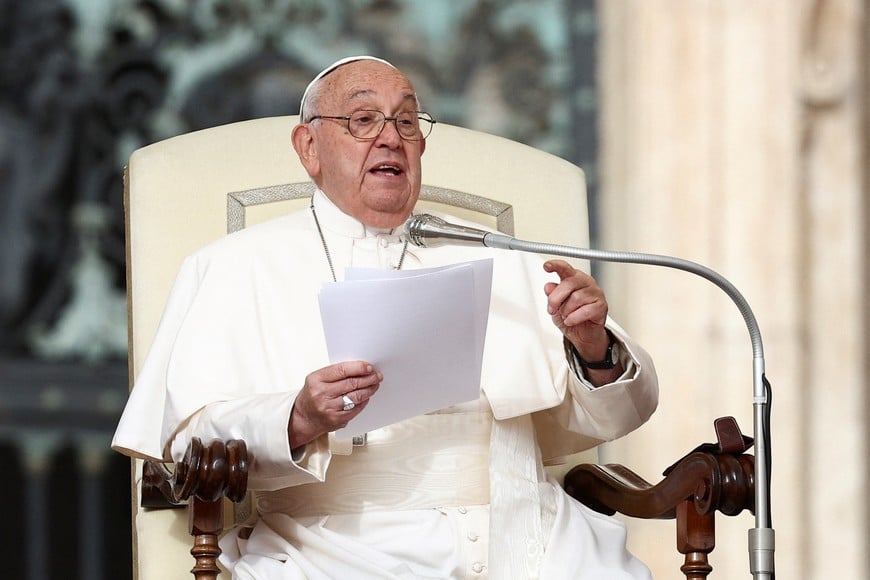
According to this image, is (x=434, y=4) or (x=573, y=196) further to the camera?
(x=434, y=4)

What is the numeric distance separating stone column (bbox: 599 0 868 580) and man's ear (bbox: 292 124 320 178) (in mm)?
1385

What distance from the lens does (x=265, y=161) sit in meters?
3.38

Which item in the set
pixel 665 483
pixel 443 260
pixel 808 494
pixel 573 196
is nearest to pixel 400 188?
pixel 443 260

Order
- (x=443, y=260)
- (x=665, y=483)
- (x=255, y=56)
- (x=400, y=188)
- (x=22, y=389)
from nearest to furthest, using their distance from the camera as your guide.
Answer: (x=665, y=483), (x=400, y=188), (x=443, y=260), (x=22, y=389), (x=255, y=56)

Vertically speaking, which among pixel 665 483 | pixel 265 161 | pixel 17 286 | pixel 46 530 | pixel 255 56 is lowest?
pixel 46 530

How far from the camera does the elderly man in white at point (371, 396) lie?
8.79 ft

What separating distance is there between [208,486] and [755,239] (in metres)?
2.28

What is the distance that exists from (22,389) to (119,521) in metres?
0.48

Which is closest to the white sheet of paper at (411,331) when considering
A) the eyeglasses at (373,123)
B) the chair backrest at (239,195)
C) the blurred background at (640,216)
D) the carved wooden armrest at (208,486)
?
the carved wooden armrest at (208,486)

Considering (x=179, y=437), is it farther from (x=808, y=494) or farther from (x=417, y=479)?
(x=808, y=494)

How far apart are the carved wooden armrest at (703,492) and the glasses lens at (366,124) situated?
0.94 metres

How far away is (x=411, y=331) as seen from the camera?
249 centimetres

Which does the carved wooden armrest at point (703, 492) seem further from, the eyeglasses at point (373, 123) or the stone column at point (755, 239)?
the stone column at point (755, 239)

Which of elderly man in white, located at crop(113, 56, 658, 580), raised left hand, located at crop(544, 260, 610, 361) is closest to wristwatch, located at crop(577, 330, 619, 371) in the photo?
elderly man in white, located at crop(113, 56, 658, 580)
